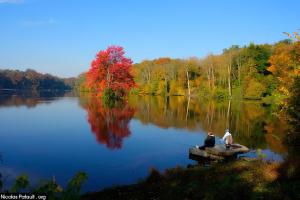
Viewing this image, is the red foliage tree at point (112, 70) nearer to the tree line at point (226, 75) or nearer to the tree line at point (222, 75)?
the tree line at point (222, 75)

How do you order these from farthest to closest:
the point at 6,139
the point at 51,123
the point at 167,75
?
the point at 167,75 < the point at 51,123 < the point at 6,139

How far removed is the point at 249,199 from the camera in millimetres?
7461

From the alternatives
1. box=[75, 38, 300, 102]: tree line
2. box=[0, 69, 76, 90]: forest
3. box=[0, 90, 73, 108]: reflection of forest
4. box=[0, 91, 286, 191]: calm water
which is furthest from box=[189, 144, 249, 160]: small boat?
box=[0, 69, 76, 90]: forest

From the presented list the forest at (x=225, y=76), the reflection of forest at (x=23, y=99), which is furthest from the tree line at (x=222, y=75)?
the reflection of forest at (x=23, y=99)

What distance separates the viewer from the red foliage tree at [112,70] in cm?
5322

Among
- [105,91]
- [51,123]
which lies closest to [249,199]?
[51,123]

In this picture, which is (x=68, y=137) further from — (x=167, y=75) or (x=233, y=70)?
(x=167, y=75)

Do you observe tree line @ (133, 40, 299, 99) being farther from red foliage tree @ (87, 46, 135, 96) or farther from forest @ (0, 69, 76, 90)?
forest @ (0, 69, 76, 90)

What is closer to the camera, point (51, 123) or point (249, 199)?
point (249, 199)

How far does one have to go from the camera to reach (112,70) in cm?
5288

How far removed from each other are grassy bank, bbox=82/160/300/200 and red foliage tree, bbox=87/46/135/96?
140ft

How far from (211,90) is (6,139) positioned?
60.1 metres

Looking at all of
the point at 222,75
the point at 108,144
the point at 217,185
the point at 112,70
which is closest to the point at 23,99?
the point at 112,70

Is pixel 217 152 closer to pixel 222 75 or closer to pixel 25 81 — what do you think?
pixel 222 75
